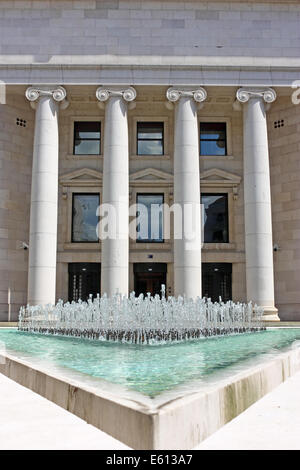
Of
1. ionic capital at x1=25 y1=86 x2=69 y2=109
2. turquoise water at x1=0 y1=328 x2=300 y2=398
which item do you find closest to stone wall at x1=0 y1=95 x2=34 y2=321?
ionic capital at x1=25 y1=86 x2=69 y2=109

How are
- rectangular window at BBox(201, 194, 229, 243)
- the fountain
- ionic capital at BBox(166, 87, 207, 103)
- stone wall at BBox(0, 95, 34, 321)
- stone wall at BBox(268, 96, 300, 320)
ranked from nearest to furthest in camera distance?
1. the fountain
2. ionic capital at BBox(166, 87, 207, 103)
3. stone wall at BBox(268, 96, 300, 320)
4. stone wall at BBox(0, 95, 34, 321)
5. rectangular window at BBox(201, 194, 229, 243)

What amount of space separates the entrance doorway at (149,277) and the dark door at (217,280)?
8.31 ft

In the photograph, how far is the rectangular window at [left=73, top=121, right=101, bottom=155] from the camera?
30.2m

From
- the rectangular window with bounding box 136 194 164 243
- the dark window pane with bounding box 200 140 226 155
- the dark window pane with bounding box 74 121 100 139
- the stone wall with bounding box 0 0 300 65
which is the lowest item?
the rectangular window with bounding box 136 194 164 243

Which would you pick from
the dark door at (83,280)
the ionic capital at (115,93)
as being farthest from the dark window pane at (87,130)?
the dark door at (83,280)

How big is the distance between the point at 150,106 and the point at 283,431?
27.1m

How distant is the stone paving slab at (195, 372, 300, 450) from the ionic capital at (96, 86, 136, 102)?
2131 centimetres

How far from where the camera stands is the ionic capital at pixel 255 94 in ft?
82.6

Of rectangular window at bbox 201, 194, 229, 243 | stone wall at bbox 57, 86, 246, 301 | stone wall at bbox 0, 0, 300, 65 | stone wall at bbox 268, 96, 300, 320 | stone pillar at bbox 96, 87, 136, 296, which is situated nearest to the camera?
stone pillar at bbox 96, 87, 136, 296

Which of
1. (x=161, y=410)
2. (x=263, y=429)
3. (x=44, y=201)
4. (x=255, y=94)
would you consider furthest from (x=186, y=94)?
(x=161, y=410)

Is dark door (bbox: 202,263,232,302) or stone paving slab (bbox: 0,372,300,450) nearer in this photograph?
stone paving slab (bbox: 0,372,300,450)

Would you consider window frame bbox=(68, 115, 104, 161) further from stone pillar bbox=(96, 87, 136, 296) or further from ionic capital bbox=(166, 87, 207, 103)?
ionic capital bbox=(166, 87, 207, 103)

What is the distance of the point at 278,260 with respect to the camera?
91.4ft

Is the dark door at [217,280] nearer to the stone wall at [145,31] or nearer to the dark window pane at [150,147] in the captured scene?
the dark window pane at [150,147]
